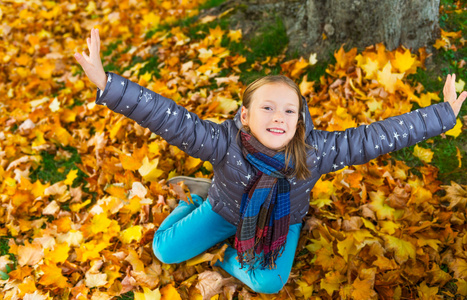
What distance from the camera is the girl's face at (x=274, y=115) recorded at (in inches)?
66.6

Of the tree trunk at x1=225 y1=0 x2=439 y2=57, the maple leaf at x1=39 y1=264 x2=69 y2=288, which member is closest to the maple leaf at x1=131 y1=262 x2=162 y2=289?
the maple leaf at x1=39 y1=264 x2=69 y2=288

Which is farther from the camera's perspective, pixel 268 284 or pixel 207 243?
pixel 207 243

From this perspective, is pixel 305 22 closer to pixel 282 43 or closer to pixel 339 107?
pixel 282 43

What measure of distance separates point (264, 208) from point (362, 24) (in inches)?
73.7

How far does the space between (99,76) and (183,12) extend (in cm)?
301

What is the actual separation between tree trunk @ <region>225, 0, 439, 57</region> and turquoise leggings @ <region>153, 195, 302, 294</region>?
1689 mm

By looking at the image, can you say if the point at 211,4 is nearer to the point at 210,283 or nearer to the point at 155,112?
the point at 155,112

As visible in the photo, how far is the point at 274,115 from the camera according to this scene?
1.70m

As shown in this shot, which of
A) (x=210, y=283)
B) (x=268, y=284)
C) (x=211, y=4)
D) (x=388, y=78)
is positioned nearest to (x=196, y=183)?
(x=210, y=283)

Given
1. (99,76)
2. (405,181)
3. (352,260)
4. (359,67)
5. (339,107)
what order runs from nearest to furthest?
(99,76), (352,260), (405,181), (339,107), (359,67)

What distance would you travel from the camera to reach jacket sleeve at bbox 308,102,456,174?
177 cm

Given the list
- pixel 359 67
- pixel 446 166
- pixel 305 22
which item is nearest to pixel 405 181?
pixel 446 166

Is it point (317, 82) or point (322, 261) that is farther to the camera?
point (317, 82)

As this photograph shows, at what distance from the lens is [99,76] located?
1.53 metres
